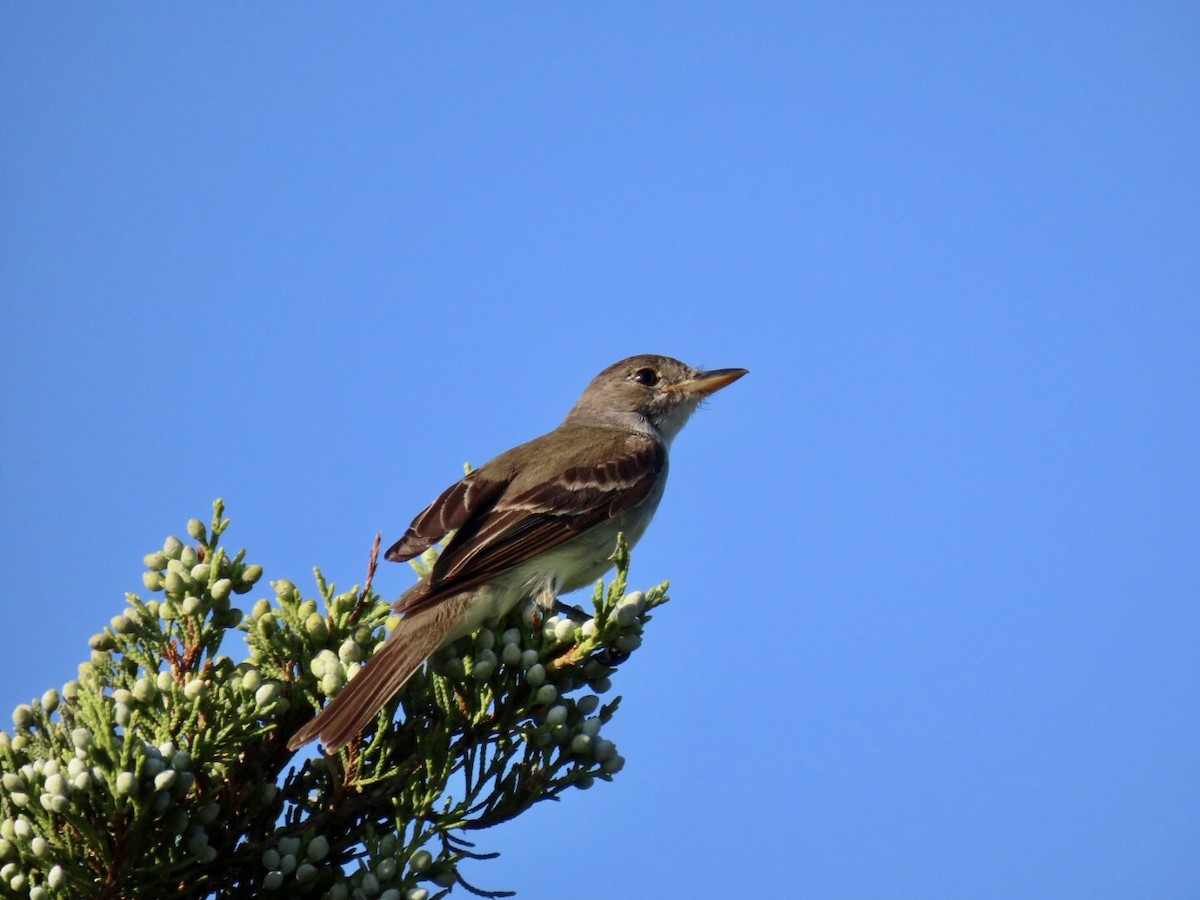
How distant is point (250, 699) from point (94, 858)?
65cm

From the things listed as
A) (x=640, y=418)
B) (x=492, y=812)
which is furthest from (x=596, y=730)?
(x=640, y=418)

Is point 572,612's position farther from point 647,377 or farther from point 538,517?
A: point 647,377

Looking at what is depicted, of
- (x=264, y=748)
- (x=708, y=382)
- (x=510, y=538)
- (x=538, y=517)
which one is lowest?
(x=264, y=748)

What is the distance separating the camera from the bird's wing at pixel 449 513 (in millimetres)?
5246

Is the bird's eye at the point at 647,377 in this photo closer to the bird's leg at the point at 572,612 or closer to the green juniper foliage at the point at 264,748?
the bird's leg at the point at 572,612

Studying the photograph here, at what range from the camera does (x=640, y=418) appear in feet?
24.8

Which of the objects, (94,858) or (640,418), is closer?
(94,858)

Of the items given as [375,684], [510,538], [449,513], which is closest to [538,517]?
[510,538]

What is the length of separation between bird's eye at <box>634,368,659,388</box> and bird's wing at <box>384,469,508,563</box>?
2140 mm

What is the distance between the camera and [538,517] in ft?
18.4

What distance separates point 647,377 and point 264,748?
4.24m

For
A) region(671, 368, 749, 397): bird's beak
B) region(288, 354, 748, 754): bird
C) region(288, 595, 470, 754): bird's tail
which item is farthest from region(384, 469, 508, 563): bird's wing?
region(671, 368, 749, 397): bird's beak

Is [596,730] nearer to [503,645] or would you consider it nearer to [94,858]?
Answer: [503,645]

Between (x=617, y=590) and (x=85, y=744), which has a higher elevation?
Result: (x=617, y=590)
